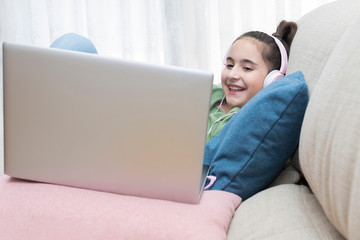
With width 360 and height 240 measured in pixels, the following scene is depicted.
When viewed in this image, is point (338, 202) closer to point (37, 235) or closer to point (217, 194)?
point (217, 194)

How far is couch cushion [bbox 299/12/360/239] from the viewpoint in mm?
437

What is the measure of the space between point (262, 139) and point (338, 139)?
293 mm

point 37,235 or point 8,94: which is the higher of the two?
point 8,94

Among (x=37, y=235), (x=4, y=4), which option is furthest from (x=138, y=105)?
(x=4, y=4)

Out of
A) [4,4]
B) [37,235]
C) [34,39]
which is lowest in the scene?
[37,235]

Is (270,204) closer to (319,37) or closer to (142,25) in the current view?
(319,37)

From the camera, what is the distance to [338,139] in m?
0.47

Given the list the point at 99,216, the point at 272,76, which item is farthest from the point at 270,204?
the point at 272,76

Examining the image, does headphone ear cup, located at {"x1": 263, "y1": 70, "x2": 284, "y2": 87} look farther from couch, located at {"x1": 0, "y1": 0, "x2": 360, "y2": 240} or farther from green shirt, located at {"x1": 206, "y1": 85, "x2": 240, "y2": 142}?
couch, located at {"x1": 0, "y1": 0, "x2": 360, "y2": 240}

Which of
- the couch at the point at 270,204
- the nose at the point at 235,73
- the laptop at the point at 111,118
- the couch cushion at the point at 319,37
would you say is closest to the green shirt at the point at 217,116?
the nose at the point at 235,73

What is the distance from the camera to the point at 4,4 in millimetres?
2035

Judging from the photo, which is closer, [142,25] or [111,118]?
[111,118]

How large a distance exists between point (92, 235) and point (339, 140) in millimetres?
402

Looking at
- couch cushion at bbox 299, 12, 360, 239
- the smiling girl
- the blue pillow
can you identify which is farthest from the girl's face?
couch cushion at bbox 299, 12, 360, 239
